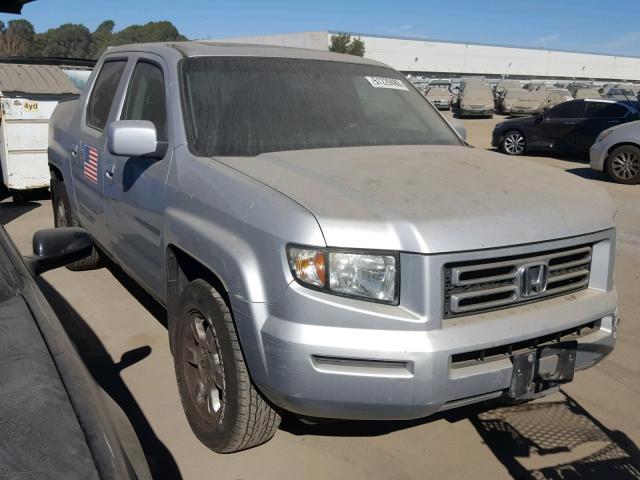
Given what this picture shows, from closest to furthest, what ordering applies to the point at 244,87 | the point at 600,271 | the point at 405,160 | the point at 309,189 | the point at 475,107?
1. the point at 309,189
2. the point at 600,271
3. the point at 405,160
4. the point at 244,87
5. the point at 475,107

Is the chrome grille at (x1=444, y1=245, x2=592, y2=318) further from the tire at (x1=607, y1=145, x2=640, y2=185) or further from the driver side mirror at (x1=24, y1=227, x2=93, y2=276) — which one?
the tire at (x1=607, y1=145, x2=640, y2=185)

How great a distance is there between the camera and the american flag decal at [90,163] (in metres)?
4.43

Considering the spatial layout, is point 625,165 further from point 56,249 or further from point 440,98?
point 440,98

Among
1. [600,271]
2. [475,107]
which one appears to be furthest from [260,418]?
[475,107]

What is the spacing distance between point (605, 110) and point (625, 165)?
3964 millimetres

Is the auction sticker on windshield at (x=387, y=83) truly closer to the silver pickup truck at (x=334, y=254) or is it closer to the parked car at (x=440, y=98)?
the silver pickup truck at (x=334, y=254)

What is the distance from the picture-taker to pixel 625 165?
454 inches

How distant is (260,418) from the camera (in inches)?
111

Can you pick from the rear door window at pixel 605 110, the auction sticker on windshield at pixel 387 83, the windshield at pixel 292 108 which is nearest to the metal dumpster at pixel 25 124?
the windshield at pixel 292 108

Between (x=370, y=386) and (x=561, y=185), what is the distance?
1.45m

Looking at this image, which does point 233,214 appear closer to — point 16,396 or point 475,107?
point 16,396

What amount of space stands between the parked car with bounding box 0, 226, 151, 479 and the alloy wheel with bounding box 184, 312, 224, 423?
96 cm

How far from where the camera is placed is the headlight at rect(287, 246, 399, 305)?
2.44 metres

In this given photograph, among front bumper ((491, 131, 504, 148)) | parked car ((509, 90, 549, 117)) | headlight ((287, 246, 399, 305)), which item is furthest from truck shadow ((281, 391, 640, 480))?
parked car ((509, 90, 549, 117))
